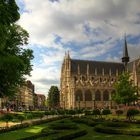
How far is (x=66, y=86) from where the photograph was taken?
492ft

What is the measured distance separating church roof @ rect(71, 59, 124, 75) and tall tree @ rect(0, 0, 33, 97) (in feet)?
345

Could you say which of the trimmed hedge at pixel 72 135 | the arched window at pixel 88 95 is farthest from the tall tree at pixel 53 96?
the trimmed hedge at pixel 72 135

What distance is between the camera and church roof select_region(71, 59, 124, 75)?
154 metres

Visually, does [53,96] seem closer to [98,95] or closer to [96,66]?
[98,95]

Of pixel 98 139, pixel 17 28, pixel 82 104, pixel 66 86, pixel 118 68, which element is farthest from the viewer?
pixel 118 68

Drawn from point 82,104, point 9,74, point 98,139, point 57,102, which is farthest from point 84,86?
point 98,139

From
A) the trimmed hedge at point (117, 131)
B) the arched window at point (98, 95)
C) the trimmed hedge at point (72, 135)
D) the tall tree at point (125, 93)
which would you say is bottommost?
the trimmed hedge at point (72, 135)

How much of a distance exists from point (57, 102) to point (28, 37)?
11008cm

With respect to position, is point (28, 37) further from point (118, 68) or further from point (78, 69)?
point (118, 68)

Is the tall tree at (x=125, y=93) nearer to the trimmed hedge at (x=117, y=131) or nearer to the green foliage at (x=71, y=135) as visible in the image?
the trimmed hedge at (x=117, y=131)

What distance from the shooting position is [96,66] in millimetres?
160000

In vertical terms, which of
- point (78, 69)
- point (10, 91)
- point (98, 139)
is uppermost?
point (78, 69)

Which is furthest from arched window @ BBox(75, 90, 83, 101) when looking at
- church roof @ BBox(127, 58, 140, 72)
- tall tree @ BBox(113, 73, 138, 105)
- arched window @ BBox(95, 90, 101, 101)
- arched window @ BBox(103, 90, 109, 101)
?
tall tree @ BBox(113, 73, 138, 105)

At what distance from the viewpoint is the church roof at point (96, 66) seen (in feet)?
507
